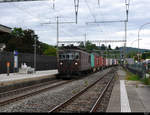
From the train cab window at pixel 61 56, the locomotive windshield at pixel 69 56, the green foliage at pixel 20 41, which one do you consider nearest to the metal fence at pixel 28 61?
the train cab window at pixel 61 56

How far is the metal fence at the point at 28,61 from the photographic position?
2880 centimetres

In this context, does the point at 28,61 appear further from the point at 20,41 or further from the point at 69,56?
the point at 20,41

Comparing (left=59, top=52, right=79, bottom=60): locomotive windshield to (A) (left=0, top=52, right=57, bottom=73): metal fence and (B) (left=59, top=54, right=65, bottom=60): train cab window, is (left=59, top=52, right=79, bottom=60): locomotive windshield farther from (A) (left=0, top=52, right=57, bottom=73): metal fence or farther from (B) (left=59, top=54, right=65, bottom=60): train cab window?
(A) (left=0, top=52, right=57, bottom=73): metal fence

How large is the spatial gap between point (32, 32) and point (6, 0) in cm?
6412

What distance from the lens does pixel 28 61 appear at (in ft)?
117

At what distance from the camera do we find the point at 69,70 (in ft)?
86.3

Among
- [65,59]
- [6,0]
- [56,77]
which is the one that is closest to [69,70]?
[65,59]

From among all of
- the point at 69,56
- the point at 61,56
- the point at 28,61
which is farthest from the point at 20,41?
the point at 69,56

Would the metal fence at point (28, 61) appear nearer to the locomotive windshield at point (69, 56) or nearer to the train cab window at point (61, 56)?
the train cab window at point (61, 56)

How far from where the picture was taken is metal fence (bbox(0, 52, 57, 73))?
28.8 m

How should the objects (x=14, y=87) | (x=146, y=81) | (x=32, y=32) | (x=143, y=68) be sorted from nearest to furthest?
(x=14, y=87) → (x=146, y=81) → (x=143, y=68) → (x=32, y=32)

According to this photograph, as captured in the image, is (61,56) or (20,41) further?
(20,41)

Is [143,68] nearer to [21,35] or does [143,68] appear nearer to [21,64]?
[21,64]

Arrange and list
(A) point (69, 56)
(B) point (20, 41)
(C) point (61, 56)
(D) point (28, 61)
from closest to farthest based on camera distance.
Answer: (A) point (69, 56) → (C) point (61, 56) → (D) point (28, 61) → (B) point (20, 41)
